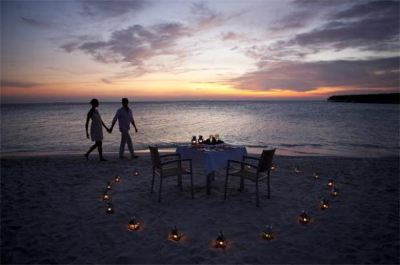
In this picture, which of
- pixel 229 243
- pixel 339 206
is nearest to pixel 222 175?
pixel 339 206

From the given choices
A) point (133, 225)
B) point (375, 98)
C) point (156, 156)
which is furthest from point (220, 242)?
point (375, 98)

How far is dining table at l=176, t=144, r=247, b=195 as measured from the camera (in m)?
5.83

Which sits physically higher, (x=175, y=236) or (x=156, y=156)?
(x=156, y=156)

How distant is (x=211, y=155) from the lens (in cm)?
584

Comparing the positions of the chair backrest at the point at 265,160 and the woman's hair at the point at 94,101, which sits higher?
the woman's hair at the point at 94,101

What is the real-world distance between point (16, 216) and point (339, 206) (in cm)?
648

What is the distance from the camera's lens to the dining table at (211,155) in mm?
5832

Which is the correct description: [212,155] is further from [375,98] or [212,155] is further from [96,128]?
[375,98]

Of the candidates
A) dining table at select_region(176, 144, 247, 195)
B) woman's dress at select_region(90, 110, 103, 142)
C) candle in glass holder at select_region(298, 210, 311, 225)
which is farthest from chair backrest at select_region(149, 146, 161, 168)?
woman's dress at select_region(90, 110, 103, 142)

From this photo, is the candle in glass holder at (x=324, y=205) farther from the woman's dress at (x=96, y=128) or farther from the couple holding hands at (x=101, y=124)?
the woman's dress at (x=96, y=128)

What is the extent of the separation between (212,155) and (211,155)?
25 millimetres

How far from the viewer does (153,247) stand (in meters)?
3.99

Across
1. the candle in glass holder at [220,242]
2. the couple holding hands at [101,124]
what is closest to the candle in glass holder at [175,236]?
the candle in glass holder at [220,242]

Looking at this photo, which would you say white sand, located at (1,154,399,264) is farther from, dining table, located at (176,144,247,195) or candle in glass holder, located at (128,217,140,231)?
dining table, located at (176,144,247,195)
